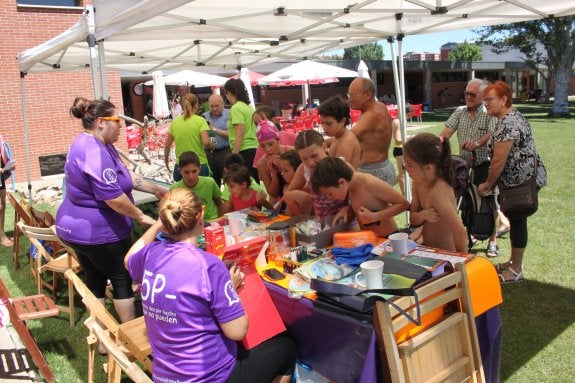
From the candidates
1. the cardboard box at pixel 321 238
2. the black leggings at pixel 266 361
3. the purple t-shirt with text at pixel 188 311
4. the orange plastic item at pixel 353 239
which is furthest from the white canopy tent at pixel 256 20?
the black leggings at pixel 266 361

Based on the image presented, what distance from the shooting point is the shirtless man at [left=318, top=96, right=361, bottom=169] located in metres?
3.49

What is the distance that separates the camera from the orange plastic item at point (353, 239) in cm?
260

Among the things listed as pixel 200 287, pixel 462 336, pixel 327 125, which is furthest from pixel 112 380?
pixel 327 125

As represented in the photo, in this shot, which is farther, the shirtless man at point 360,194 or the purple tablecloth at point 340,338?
the shirtless man at point 360,194

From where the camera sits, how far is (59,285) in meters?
4.65

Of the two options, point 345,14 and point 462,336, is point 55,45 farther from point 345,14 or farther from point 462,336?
point 462,336

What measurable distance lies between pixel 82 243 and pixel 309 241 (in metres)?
1.34

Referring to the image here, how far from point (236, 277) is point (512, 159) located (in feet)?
7.83

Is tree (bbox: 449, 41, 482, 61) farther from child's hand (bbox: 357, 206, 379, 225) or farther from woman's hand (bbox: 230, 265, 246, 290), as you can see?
woman's hand (bbox: 230, 265, 246, 290)

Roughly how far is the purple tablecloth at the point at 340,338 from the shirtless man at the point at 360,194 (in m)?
0.73

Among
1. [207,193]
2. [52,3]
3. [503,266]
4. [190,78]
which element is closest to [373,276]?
[207,193]

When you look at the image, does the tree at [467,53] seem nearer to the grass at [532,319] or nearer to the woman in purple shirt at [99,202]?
the grass at [532,319]

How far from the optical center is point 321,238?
109 inches

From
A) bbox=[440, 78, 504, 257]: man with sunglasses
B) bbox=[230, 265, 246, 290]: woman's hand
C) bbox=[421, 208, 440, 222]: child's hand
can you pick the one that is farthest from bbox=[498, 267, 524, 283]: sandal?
bbox=[230, 265, 246, 290]: woman's hand
